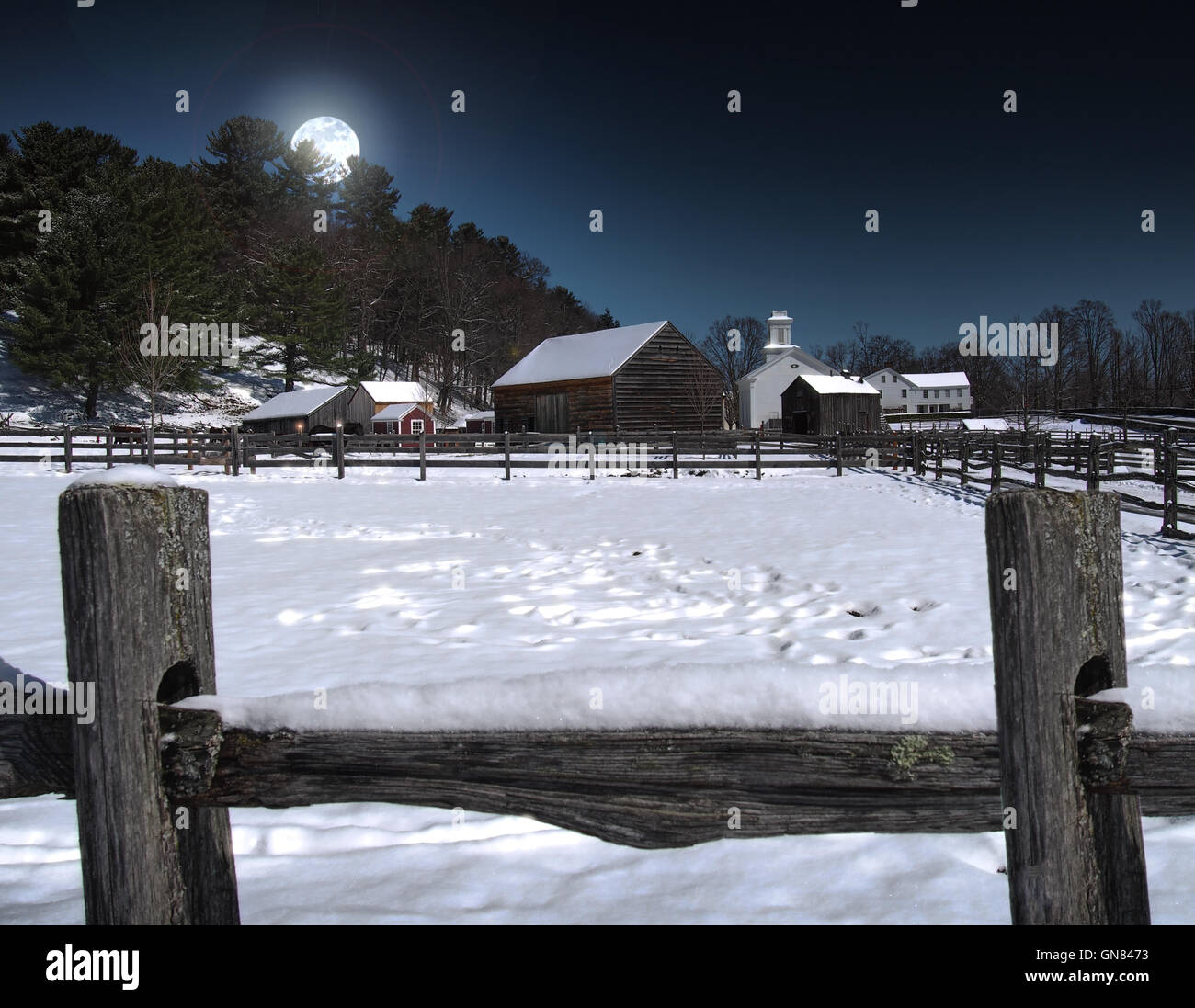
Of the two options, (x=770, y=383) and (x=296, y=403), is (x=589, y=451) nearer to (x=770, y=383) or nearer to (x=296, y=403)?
(x=296, y=403)

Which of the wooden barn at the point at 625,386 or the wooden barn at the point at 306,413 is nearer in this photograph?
the wooden barn at the point at 625,386

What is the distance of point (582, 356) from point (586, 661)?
1407 inches

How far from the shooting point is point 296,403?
1880 inches

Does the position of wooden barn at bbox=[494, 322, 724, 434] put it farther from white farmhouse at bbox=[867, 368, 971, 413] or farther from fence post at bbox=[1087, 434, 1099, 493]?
white farmhouse at bbox=[867, 368, 971, 413]

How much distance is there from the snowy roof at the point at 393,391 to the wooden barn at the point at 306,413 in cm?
287

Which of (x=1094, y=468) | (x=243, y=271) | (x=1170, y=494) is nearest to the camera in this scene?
(x=1170, y=494)

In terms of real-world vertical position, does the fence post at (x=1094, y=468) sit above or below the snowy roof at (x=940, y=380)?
below

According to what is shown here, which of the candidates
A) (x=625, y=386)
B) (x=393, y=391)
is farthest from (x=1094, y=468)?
(x=393, y=391)

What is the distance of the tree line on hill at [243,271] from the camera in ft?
139

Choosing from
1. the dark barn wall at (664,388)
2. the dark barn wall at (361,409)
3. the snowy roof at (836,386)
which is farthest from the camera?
the dark barn wall at (361,409)

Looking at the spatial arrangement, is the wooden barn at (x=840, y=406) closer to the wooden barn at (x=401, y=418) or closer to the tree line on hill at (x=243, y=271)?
the tree line on hill at (x=243, y=271)

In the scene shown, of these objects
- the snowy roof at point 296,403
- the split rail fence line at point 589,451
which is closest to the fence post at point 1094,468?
the split rail fence line at point 589,451

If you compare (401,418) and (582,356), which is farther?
(401,418)
